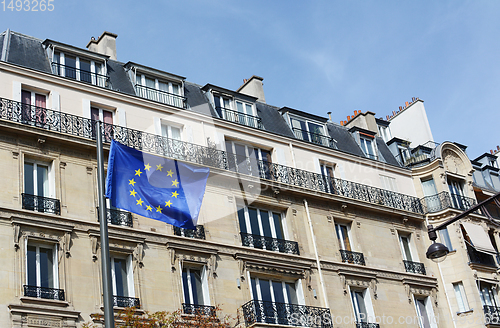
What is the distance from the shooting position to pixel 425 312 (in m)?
24.3

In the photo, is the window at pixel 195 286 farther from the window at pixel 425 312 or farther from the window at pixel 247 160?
the window at pixel 425 312

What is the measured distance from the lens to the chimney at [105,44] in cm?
2383

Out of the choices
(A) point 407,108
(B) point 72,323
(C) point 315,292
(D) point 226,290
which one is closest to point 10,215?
(B) point 72,323

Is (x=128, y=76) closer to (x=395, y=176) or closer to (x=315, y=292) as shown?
(x=315, y=292)

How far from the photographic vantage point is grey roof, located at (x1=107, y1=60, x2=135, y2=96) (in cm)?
2169

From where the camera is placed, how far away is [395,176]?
2734 centimetres

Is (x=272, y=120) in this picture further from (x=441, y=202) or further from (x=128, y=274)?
(x=128, y=274)

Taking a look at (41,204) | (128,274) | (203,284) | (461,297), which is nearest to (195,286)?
(203,284)

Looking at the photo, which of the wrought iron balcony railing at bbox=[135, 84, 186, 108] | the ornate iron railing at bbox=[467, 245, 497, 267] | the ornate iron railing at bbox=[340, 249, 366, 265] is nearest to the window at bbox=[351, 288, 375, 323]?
the ornate iron railing at bbox=[340, 249, 366, 265]

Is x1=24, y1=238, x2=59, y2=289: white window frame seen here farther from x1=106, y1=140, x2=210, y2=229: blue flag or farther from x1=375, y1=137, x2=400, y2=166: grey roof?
x1=375, y1=137, x2=400, y2=166: grey roof

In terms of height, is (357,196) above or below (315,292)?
above

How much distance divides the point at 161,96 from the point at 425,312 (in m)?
12.2

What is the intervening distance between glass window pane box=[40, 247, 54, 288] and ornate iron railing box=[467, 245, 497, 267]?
16.4 m

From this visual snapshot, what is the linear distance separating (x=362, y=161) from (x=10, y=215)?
14.5m
